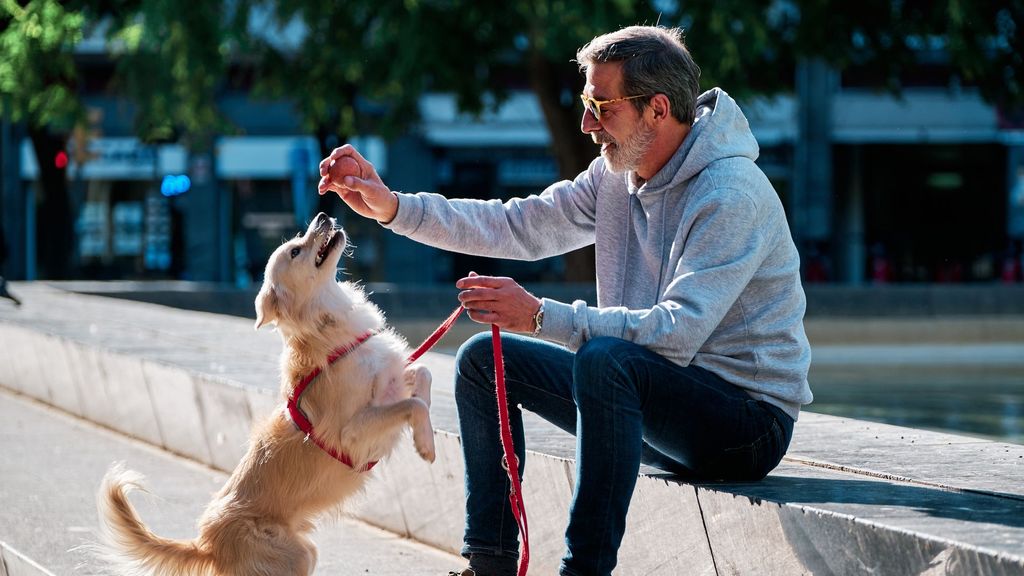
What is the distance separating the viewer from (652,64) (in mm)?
3818

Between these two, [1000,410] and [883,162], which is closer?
[1000,410]

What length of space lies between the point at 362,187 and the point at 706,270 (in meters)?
1.24

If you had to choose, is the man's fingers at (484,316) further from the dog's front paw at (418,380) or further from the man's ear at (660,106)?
the dog's front paw at (418,380)

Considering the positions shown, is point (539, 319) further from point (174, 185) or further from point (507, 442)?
point (174, 185)

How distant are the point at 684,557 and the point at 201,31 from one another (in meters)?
12.2

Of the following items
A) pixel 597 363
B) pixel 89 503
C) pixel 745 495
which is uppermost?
pixel 597 363

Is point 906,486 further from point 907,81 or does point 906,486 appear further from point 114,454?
point 907,81

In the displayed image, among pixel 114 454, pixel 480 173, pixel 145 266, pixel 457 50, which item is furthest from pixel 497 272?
pixel 114 454

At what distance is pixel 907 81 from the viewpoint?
27.4 metres

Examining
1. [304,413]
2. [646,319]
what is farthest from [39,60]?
[646,319]

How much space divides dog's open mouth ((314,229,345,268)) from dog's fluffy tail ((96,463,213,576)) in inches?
38.0

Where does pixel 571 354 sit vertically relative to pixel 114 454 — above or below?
above

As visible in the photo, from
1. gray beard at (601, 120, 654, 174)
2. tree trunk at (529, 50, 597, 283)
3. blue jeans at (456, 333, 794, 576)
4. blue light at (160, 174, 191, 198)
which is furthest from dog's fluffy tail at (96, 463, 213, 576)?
blue light at (160, 174, 191, 198)

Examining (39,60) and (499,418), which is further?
(39,60)
